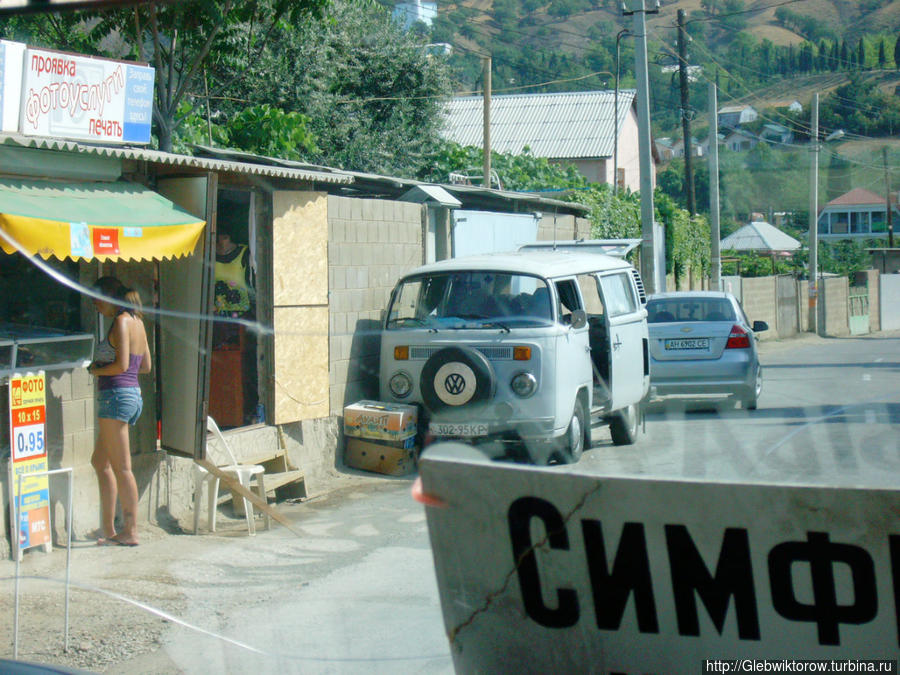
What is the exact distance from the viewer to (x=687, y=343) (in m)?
12.9

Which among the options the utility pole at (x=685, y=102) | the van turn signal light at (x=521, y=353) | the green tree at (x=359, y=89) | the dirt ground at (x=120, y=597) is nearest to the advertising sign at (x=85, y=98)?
the dirt ground at (x=120, y=597)

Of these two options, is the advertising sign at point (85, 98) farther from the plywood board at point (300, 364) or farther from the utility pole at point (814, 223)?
the utility pole at point (814, 223)

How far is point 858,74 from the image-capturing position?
3650 cm

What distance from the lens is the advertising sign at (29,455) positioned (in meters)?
6.09

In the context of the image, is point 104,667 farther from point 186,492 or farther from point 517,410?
point 517,410

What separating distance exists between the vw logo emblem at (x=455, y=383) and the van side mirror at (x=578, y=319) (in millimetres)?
1199

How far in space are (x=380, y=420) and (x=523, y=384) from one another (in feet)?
4.58

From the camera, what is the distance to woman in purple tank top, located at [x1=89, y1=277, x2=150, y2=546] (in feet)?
21.5

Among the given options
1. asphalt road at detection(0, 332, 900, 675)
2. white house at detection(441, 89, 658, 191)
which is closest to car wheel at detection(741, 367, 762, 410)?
asphalt road at detection(0, 332, 900, 675)

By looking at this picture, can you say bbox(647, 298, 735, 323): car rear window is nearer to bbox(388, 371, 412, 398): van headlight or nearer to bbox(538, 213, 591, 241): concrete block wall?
bbox(538, 213, 591, 241): concrete block wall

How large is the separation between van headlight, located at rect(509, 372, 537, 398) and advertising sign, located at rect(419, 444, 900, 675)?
21.2 ft

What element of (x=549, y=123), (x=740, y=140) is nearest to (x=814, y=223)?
(x=549, y=123)

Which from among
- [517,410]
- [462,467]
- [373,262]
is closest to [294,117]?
[373,262]

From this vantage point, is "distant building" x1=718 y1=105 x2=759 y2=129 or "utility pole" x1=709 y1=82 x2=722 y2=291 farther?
"distant building" x1=718 y1=105 x2=759 y2=129
